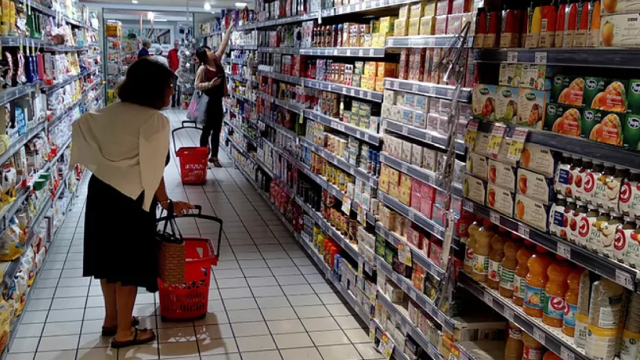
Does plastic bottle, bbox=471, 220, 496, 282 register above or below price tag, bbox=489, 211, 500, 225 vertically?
below

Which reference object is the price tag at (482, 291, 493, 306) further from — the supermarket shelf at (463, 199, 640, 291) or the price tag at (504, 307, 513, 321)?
the supermarket shelf at (463, 199, 640, 291)

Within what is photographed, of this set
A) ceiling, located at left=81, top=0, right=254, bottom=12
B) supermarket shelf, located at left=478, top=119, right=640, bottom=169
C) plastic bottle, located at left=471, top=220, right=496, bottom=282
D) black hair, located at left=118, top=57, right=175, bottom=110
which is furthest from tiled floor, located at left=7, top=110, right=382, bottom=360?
ceiling, located at left=81, top=0, right=254, bottom=12

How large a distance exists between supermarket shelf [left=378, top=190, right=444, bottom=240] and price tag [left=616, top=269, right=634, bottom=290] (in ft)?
4.20

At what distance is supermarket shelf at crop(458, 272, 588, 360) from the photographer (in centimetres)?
225

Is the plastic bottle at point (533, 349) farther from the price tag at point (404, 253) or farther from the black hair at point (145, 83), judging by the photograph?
the black hair at point (145, 83)

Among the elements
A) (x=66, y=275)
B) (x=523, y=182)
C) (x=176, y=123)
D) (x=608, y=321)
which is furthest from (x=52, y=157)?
(x=176, y=123)

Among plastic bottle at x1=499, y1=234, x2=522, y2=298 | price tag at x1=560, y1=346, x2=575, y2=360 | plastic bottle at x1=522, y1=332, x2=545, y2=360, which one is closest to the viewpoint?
price tag at x1=560, y1=346, x2=575, y2=360

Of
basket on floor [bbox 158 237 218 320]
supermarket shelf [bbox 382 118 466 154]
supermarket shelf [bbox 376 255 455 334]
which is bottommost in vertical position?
basket on floor [bbox 158 237 218 320]

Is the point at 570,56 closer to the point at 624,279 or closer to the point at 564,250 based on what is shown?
the point at 564,250

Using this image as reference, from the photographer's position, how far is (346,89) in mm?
4793

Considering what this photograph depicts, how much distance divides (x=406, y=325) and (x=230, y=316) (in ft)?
4.97

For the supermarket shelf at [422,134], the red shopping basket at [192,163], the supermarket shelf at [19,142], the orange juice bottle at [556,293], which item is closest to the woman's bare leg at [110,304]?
the supermarket shelf at [19,142]

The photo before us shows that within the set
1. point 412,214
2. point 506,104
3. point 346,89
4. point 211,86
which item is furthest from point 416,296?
point 211,86

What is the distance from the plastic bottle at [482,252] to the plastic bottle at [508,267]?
6.0 inches
